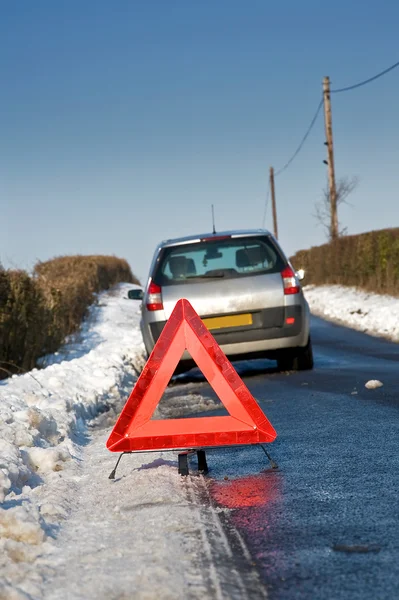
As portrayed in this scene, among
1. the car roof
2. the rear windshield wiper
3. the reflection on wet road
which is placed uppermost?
the car roof

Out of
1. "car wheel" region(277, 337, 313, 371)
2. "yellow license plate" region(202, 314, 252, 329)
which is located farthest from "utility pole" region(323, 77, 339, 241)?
"yellow license plate" region(202, 314, 252, 329)

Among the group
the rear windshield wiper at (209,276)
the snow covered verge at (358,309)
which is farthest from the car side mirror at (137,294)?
the snow covered verge at (358,309)

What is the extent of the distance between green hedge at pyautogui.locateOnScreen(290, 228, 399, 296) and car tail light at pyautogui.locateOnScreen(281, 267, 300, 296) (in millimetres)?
13847

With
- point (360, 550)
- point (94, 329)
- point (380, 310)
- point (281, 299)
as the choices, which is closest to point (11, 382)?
point (281, 299)

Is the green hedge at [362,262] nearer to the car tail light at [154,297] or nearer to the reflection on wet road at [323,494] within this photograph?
the car tail light at [154,297]

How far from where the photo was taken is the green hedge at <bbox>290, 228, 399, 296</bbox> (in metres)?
25.4

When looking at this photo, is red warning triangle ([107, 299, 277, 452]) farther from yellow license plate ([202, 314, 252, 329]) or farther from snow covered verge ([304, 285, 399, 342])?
snow covered verge ([304, 285, 399, 342])

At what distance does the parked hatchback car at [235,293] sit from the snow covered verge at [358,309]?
228 inches

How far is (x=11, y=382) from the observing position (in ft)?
30.0

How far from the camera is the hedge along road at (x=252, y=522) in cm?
321

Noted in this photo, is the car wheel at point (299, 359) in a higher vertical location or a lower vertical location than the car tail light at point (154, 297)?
lower

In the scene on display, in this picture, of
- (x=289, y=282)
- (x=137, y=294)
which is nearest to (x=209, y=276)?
(x=289, y=282)

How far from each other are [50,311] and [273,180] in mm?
46890

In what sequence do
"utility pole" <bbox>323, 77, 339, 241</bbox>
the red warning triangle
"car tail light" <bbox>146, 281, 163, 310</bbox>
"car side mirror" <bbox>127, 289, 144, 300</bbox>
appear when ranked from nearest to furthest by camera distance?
1. the red warning triangle
2. "car tail light" <bbox>146, 281, 163, 310</bbox>
3. "car side mirror" <bbox>127, 289, 144, 300</bbox>
4. "utility pole" <bbox>323, 77, 339, 241</bbox>
